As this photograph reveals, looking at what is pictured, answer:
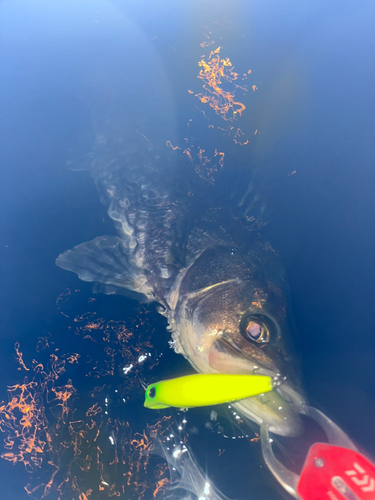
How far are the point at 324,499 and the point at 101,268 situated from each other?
12.7 ft

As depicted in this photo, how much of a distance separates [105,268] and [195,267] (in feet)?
4.98

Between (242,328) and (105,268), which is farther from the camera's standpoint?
(105,268)

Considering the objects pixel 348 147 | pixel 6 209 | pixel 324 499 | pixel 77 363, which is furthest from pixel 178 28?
pixel 324 499

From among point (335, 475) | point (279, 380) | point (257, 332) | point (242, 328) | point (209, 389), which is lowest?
point (335, 475)

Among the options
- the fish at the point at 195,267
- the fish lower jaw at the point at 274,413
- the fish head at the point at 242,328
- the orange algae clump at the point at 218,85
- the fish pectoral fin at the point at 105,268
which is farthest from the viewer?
the orange algae clump at the point at 218,85

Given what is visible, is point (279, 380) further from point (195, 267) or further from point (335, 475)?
point (195, 267)

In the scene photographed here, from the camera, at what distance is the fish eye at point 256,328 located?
3.04 meters

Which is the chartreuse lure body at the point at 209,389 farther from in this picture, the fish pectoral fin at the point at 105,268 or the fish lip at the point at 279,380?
the fish pectoral fin at the point at 105,268

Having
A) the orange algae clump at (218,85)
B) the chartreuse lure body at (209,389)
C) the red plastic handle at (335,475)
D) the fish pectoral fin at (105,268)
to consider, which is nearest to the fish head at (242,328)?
the chartreuse lure body at (209,389)

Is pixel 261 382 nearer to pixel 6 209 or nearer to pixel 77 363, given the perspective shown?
pixel 77 363

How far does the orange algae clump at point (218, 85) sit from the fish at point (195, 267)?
1612 millimetres

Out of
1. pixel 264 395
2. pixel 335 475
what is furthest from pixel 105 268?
pixel 335 475

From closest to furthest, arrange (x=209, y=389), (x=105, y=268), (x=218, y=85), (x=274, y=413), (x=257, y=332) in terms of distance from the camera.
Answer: (x=274, y=413) → (x=209, y=389) → (x=257, y=332) → (x=105, y=268) → (x=218, y=85)

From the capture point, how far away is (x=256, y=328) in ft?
10.1
